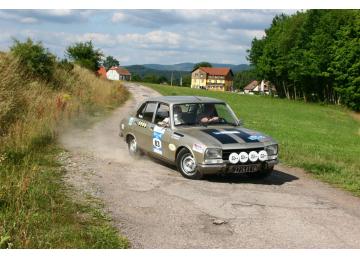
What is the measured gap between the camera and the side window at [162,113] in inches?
436

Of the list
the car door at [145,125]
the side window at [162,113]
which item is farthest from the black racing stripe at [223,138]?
the car door at [145,125]

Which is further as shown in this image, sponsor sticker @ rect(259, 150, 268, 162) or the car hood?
sponsor sticker @ rect(259, 150, 268, 162)

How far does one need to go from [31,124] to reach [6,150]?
2.66 meters

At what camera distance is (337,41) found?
58281 millimetres

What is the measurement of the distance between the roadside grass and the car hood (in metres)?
2.69

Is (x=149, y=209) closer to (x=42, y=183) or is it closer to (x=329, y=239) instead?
(x=42, y=183)

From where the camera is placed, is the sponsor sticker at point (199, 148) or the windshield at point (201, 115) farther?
the windshield at point (201, 115)

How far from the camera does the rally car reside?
9.42 meters

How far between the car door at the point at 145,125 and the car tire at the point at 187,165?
4.49 feet

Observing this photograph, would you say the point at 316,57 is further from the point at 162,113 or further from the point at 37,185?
the point at 37,185

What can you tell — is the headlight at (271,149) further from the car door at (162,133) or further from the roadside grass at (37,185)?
the roadside grass at (37,185)

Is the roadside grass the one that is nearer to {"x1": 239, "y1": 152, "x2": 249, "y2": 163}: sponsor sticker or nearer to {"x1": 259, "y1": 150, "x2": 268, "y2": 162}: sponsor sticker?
{"x1": 239, "y1": 152, "x2": 249, "y2": 163}: sponsor sticker

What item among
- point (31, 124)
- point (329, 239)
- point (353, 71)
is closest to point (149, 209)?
point (329, 239)

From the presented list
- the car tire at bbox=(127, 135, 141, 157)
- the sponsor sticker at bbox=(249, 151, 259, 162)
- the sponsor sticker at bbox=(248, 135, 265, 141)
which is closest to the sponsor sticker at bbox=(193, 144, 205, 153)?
the sponsor sticker at bbox=(249, 151, 259, 162)
